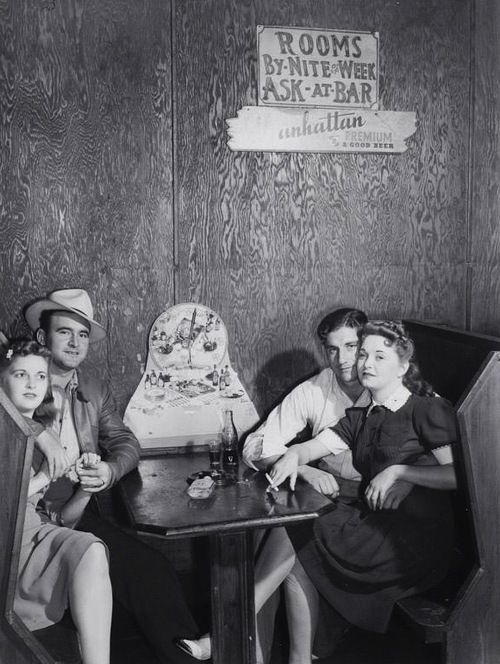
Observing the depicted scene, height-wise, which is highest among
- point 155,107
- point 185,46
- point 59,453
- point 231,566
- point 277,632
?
point 185,46

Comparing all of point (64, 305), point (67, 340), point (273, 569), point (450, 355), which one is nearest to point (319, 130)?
point (450, 355)

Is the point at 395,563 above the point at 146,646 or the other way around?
above

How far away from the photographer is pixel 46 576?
2.69 m

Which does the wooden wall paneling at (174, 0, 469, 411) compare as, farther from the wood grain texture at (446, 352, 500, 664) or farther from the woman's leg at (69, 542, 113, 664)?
the woman's leg at (69, 542, 113, 664)

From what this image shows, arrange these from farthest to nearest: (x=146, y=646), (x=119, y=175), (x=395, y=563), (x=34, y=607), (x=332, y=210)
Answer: (x=332, y=210) → (x=119, y=175) → (x=146, y=646) → (x=395, y=563) → (x=34, y=607)

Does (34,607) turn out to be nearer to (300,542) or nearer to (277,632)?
(300,542)

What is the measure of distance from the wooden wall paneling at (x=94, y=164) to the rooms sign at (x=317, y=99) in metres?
0.49

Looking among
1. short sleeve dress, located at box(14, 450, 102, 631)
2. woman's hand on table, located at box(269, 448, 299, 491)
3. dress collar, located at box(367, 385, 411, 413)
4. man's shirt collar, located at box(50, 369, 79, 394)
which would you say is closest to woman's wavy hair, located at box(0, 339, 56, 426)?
man's shirt collar, located at box(50, 369, 79, 394)

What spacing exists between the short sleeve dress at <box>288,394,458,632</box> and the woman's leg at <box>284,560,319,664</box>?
2.5 inches

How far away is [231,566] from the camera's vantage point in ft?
9.01

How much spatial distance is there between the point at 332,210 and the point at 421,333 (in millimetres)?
855

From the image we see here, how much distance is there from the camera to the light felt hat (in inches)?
138

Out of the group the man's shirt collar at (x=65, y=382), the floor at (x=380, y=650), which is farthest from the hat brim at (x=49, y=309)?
the floor at (x=380, y=650)

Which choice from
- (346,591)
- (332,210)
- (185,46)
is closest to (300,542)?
(346,591)
